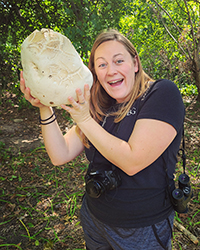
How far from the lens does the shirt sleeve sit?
1.14 meters

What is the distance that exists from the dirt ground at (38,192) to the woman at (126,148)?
43.9 inches

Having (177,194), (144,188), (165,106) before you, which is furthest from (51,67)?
(177,194)

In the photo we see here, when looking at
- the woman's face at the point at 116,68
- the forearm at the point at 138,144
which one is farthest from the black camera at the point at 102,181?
the woman's face at the point at 116,68

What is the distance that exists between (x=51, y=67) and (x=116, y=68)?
17.1 inches

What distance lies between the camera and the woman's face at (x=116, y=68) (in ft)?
4.75

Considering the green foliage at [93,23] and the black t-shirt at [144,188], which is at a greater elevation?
the green foliage at [93,23]

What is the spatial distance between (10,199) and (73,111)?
2341 millimetres

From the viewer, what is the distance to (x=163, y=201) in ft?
4.39

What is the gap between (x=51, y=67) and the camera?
4.43 ft

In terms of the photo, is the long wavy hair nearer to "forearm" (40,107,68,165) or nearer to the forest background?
"forearm" (40,107,68,165)

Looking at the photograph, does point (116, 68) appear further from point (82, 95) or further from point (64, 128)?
point (64, 128)

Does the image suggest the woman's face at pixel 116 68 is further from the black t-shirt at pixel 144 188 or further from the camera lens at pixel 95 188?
the camera lens at pixel 95 188

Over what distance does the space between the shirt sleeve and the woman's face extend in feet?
0.94

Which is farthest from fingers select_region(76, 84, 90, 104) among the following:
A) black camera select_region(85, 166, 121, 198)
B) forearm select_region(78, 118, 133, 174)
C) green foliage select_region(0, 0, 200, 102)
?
green foliage select_region(0, 0, 200, 102)
